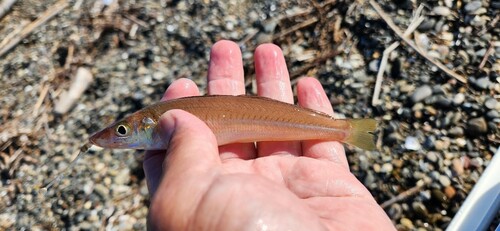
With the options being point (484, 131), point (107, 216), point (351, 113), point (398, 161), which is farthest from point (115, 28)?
point (484, 131)

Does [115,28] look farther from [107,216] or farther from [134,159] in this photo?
[107,216]

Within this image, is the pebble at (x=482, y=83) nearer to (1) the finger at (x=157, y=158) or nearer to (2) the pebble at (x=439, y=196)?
(2) the pebble at (x=439, y=196)

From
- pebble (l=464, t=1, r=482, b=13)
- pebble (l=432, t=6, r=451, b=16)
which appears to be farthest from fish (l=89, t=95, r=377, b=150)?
pebble (l=464, t=1, r=482, b=13)

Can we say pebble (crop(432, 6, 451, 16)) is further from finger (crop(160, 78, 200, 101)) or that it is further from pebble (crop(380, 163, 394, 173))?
finger (crop(160, 78, 200, 101))

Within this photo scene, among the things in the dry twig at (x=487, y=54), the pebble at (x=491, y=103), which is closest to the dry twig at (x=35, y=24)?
the dry twig at (x=487, y=54)

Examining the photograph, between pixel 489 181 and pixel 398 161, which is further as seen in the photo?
pixel 398 161

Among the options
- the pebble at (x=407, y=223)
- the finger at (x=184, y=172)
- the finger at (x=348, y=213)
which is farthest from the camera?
the pebble at (x=407, y=223)

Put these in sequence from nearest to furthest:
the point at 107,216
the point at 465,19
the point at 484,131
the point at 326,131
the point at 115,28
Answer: the point at 326,131
the point at 484,131
the point at 107,216
the point at 465,19
the point at 115,28
